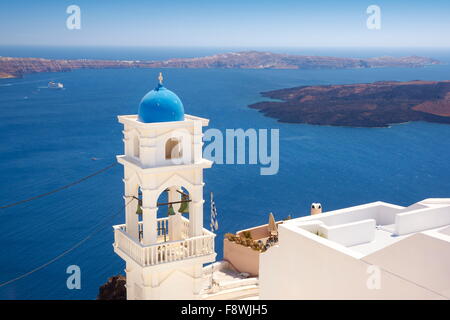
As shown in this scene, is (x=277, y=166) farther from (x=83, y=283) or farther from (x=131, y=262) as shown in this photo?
(x=131, y=262)

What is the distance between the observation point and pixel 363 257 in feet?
19.4

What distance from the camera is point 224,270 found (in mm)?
13930

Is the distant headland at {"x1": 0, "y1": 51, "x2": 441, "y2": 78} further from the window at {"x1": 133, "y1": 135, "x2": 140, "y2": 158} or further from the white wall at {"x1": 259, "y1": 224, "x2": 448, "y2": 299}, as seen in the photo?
the white wall at {"x1": 259, "y1": 224, "x2": 448, "y2": 299}

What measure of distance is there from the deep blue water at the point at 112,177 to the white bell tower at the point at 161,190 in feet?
38.0

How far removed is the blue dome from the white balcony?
1.57 m

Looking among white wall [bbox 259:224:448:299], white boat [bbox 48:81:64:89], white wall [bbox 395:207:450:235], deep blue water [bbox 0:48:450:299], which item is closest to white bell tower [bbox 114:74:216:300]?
white wall [bbox 259:224:448:299]

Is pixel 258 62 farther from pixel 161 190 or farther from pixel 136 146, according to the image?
pixel 161 190

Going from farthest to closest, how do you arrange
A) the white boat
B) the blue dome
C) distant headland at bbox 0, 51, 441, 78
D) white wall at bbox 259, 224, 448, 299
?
distant headland at bbox 0, 51, 441, 78 → the white boat → the blue dome → white wall at bbox 259, 224, 448, 299

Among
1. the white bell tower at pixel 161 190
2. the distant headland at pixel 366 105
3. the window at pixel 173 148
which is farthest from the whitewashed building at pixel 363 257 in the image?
the distant headland at pixel 366 105

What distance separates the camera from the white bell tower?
22.3 ft

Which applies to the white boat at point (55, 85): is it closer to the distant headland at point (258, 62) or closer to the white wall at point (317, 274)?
the distant headland at point (258, 62)
